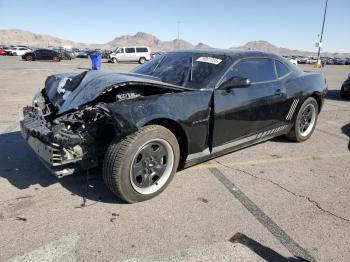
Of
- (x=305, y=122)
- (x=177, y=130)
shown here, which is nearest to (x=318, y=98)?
(x=305, y=122)

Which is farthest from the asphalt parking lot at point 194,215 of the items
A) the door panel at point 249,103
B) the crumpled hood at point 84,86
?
the crumpled hood at point 84,86

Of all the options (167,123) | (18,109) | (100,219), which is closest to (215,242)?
(100,219)

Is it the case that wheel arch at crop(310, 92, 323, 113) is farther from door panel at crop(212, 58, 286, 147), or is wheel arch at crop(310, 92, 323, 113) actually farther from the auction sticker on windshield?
the auction sticker on windshield

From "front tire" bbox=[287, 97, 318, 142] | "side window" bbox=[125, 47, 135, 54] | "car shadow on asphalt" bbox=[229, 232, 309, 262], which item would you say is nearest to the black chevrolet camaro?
"front tire" bbox=[287, 97, 318, 142]

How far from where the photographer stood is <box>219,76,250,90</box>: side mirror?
423 centimetres

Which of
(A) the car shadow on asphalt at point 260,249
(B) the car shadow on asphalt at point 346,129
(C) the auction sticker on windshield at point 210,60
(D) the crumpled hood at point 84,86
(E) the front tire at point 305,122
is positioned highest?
(C) the auction sticker on windshield at point 210,60

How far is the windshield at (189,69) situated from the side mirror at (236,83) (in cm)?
13

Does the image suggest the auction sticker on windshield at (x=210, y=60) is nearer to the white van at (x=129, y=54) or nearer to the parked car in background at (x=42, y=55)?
the white van at (x=129, y=54)

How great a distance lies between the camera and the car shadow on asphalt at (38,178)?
153 inches

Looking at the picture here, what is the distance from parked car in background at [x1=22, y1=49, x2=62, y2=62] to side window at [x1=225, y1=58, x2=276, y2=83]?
3362 cm

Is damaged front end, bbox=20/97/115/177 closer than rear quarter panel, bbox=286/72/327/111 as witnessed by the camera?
Yes

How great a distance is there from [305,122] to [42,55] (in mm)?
34117

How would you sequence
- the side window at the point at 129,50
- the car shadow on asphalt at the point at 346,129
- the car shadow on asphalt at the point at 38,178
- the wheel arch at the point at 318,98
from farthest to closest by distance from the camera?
the side window at the point at 129,50 → the car shadow on asphalt at the point at 346,129 → the wheel arch at the point at 318,98 → the car shadow on asphalt at the point at 38,178

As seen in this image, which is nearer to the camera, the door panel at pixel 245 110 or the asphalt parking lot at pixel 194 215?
the asphalt parking lot at pixel 194 215
